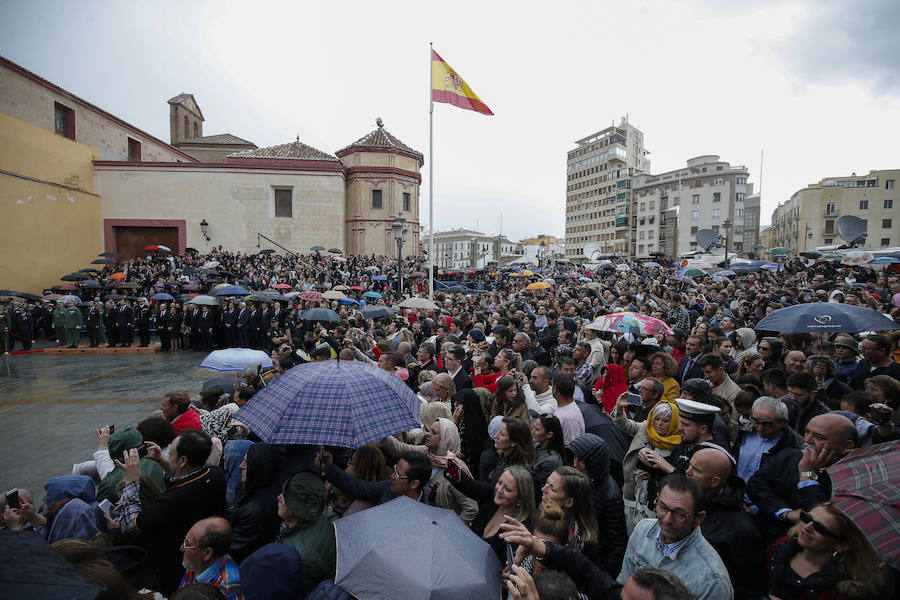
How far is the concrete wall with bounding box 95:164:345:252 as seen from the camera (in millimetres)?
30109

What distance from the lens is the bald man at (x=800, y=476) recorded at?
2664 millimetres

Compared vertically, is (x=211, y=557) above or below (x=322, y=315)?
below

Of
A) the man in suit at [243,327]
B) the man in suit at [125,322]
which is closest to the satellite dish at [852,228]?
the man in suit at [243,327]

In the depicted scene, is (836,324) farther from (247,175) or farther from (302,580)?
(247,175)

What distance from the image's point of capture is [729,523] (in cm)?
251

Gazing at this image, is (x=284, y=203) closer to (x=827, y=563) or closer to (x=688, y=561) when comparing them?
(x=688, y=561)

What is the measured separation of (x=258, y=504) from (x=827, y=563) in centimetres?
319

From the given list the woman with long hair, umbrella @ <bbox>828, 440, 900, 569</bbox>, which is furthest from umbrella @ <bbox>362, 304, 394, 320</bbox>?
umbrella @ <bbox>828, 440, 900, 569</bbox>

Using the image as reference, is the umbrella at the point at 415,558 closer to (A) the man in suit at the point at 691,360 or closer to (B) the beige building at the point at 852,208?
(A) the man in suit at the point at 691,360

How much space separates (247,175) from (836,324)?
109 ft

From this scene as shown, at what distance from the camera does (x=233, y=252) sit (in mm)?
31297

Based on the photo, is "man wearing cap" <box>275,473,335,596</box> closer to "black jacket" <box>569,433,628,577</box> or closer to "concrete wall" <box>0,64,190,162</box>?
"black jacket" <box>569,433,628,577</box>

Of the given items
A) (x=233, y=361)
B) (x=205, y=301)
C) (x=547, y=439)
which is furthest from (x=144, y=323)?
(x=547, y=439)

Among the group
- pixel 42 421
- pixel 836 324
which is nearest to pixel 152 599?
pixel 836 324
